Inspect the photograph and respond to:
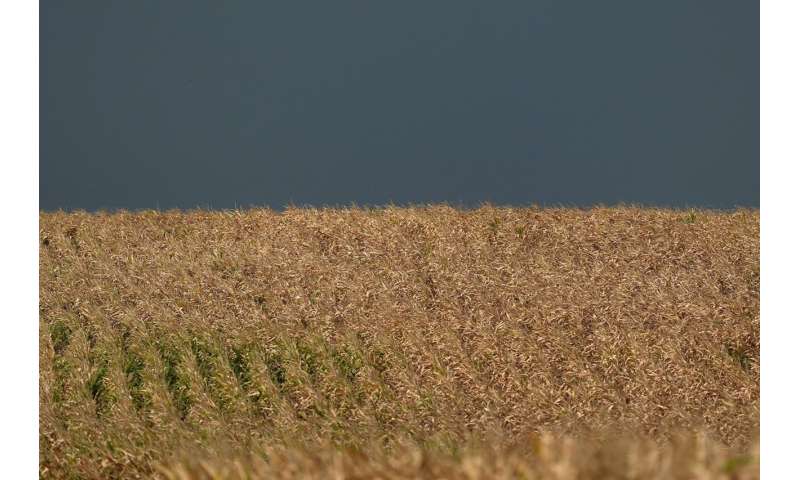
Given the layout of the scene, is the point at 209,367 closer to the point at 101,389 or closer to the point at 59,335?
the point at 101,389

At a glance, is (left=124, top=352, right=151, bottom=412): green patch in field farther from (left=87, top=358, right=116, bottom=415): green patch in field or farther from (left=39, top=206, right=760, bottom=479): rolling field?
(left=87, top=358, right=116, bottom=415): green patch in field

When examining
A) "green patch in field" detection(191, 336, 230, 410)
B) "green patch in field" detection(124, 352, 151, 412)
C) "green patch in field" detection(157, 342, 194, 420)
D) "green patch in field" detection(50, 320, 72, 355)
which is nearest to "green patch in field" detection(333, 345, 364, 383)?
"green patch in field" detection(191, 336, 230, 410)

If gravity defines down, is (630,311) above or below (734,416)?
above

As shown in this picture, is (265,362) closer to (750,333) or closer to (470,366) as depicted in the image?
(470,366)

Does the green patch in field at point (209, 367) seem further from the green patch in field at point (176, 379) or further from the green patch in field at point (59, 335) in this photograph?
the green patch in field at point (59, 335)

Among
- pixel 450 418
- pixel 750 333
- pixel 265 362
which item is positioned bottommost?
pixel 450 418

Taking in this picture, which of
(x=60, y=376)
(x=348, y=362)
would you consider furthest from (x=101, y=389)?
(x=348, y=362)

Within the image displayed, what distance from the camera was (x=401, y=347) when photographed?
22.6ft

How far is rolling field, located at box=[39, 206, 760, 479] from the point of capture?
510cm

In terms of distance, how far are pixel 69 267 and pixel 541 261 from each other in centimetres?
504

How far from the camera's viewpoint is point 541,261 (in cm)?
911

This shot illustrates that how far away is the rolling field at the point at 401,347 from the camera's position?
16.7ft
